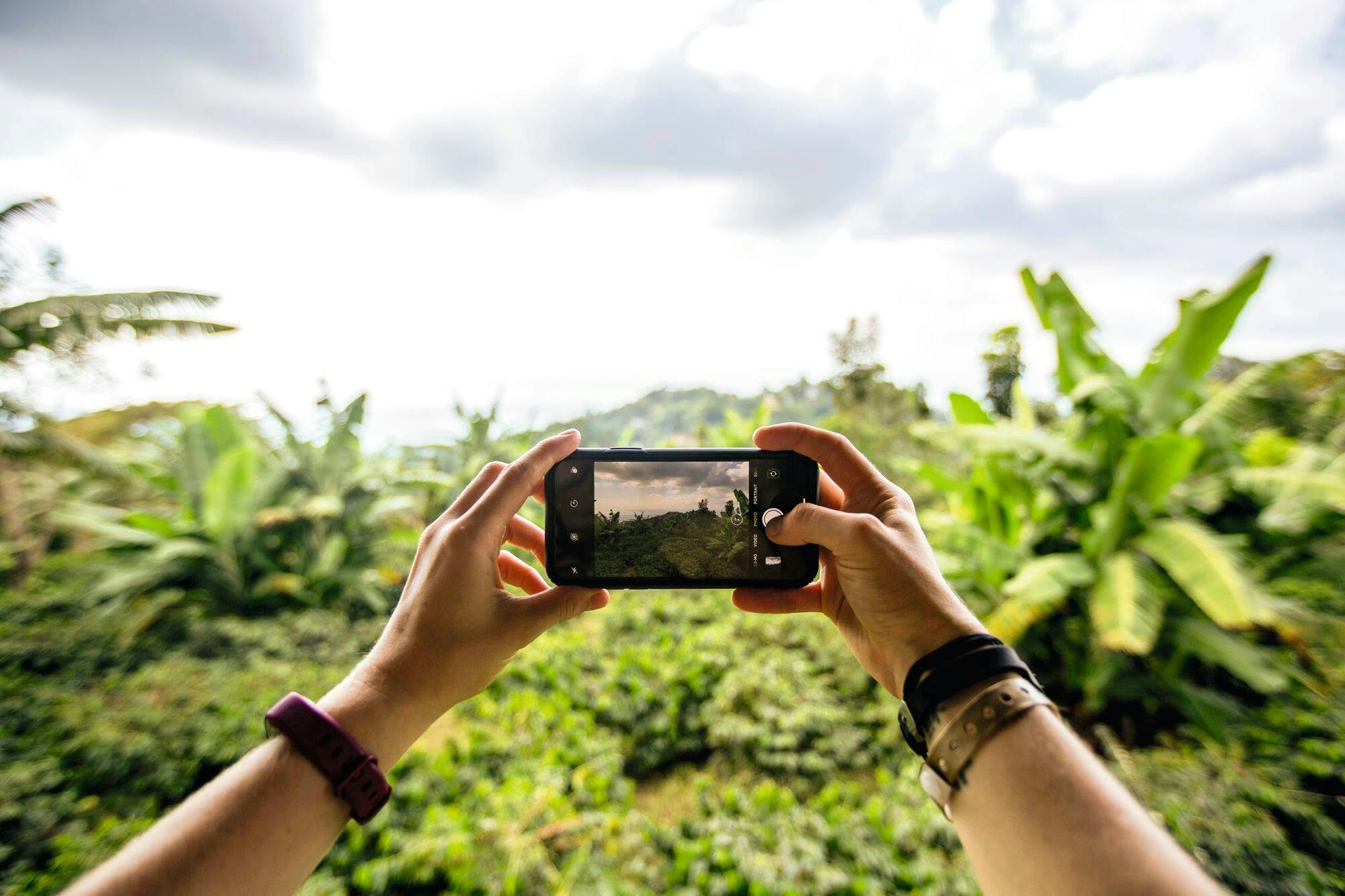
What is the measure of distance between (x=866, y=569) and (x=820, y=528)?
0.08 meters

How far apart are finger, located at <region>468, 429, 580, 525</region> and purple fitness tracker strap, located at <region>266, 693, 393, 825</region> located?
30 centimetres

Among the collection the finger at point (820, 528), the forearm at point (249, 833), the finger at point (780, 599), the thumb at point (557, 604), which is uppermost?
the finger at point (820, 528)

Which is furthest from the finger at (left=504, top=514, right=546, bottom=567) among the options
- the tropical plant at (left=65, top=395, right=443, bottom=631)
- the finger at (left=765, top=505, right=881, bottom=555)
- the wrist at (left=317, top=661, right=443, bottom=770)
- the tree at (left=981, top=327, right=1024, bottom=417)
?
the tree at (left=981, top=327, right=1024, bottom=417)

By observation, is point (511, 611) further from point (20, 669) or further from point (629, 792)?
point (20, 669)

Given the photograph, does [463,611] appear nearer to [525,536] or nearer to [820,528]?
[525,536]

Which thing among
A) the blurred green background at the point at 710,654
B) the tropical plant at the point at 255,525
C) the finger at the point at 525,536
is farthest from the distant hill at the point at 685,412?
the finger at the point at 525,536

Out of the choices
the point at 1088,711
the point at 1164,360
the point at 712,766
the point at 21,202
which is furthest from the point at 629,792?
the point at 21,202

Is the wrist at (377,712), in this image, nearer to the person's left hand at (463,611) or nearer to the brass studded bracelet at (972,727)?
the person's left hand at (463,611)

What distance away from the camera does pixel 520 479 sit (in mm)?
840

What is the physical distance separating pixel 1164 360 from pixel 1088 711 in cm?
155

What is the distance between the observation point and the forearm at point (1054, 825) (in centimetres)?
47

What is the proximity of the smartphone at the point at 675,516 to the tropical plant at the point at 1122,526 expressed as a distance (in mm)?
1690

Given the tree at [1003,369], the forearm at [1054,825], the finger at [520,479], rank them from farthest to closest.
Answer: the tree at [1003,369] < the finger at [520,479] < the forearm at [1054,825]

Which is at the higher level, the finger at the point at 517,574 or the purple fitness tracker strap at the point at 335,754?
the finger at the point at 517,574
